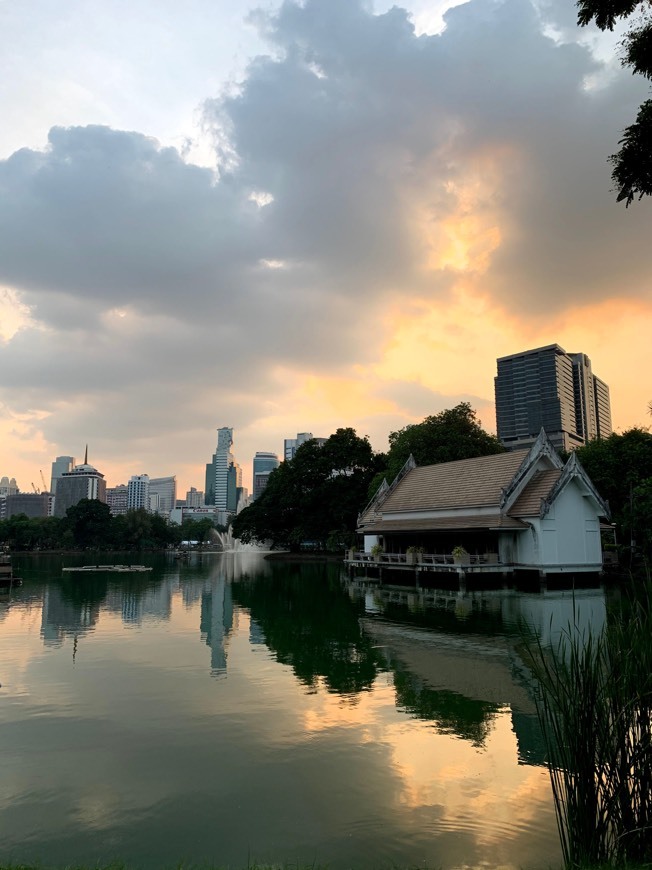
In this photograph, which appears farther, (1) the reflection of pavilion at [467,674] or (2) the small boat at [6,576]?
(2) the small boat at [6,576]

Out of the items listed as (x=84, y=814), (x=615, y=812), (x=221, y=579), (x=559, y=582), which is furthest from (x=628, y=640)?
(x=221, y=579)

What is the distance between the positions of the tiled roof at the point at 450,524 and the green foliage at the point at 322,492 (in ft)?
84.1

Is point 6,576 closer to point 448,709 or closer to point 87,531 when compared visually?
point 448,709

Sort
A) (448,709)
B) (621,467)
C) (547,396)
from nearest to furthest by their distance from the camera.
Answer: (448,709), (621,467), (547,396)

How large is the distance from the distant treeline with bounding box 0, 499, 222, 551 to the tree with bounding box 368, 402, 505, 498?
72.2m

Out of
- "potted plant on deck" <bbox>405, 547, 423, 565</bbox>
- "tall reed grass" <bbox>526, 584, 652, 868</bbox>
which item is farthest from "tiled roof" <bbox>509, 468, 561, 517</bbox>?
"tall reed grass" <bbox>526, 584, 652, 868</bbox>

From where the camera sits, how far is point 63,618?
81.1 feet

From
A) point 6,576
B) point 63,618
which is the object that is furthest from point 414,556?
point 6,576

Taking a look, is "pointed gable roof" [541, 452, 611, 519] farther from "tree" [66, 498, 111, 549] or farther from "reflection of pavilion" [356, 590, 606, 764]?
"tree" [66, 498, 111, 549]

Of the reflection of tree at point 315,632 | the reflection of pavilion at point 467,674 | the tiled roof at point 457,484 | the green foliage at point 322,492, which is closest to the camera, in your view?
the reflection of pavilion at point 467,674

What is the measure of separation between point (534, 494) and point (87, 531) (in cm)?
9678

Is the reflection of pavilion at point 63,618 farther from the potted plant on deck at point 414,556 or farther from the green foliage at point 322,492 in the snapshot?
the green foliage at point 322,492

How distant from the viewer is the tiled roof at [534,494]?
34000 mm

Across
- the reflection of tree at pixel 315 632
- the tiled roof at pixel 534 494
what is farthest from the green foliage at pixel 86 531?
the tiled roof at pixel 534 494
